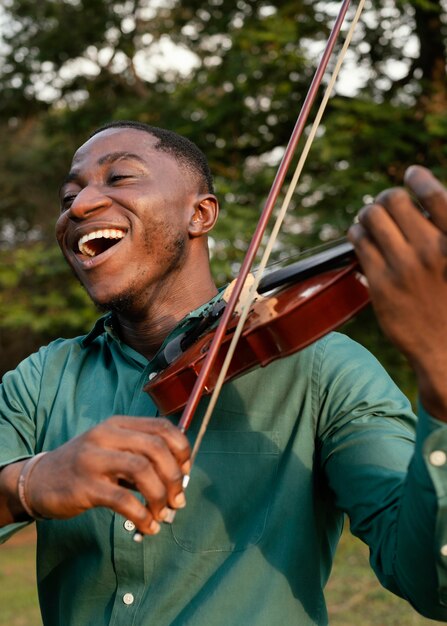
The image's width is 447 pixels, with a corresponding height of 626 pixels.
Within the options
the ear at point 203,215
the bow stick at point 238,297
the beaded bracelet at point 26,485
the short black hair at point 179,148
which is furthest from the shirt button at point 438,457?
the short black hair at point 179,148

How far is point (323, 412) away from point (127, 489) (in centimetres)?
68

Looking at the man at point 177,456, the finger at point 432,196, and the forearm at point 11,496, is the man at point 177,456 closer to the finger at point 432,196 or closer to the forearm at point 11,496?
the forearm at point 11,496

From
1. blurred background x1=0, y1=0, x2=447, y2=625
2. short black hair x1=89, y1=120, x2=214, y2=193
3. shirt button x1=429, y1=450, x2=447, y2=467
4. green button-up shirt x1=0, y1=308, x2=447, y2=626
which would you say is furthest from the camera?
blurred background x1=0, y1=0, x2=447, y2=625

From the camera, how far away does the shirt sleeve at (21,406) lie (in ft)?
7.87

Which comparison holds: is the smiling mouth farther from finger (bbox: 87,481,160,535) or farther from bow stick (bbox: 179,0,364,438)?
finger (bbox: 87,481,160,535)

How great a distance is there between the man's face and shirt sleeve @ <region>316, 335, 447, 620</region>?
0.59 m

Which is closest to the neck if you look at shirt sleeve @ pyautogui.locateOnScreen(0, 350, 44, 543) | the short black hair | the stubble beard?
the stubble beard

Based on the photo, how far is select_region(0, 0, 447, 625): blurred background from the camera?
8594 millimetres

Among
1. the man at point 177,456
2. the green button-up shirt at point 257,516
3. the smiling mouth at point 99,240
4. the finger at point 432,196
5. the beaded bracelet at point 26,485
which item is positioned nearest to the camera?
the finger at point 432,196

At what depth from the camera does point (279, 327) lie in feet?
6.02

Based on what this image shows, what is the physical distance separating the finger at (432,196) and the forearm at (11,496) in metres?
1.03

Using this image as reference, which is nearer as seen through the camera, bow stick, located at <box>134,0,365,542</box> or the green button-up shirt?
bow stick, located at <box>134,0,365,542</box>

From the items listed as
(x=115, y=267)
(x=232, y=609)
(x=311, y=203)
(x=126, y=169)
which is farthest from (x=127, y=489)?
(x=311, y=203)

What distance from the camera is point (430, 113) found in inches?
346
